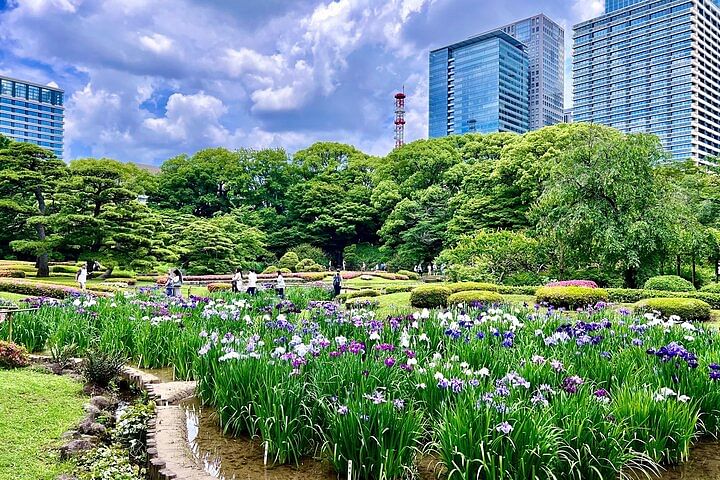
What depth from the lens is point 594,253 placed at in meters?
16.2

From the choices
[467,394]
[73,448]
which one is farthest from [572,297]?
[73,448]

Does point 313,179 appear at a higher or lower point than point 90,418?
higher

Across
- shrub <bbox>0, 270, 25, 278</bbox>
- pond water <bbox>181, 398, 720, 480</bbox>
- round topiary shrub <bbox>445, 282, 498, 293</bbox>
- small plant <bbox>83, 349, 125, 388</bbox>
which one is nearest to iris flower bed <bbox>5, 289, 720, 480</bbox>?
pond water <bbox>181, 398, 720, 480</bbox>

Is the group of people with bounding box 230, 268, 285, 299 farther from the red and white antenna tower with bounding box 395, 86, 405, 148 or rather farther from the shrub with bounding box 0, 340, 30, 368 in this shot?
the red and white antenna tower with bounding box 395, 86, 405, 148

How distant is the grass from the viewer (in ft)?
11.7

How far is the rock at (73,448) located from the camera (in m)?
3.82

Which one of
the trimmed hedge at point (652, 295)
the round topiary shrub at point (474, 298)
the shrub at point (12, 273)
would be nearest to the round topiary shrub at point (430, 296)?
the round topiary shrub at point (474, 298)

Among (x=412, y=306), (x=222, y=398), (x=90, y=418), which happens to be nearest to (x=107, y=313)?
(x=90, y=418)

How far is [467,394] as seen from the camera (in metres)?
3.22

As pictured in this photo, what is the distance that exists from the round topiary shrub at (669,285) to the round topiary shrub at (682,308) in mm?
3204

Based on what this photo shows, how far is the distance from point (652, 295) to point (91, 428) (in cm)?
1309

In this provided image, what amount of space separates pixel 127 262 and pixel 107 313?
44.5 ft

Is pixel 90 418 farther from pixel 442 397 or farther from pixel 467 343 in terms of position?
pixel 467 343

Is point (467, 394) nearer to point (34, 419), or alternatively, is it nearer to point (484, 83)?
point (34, 419)
